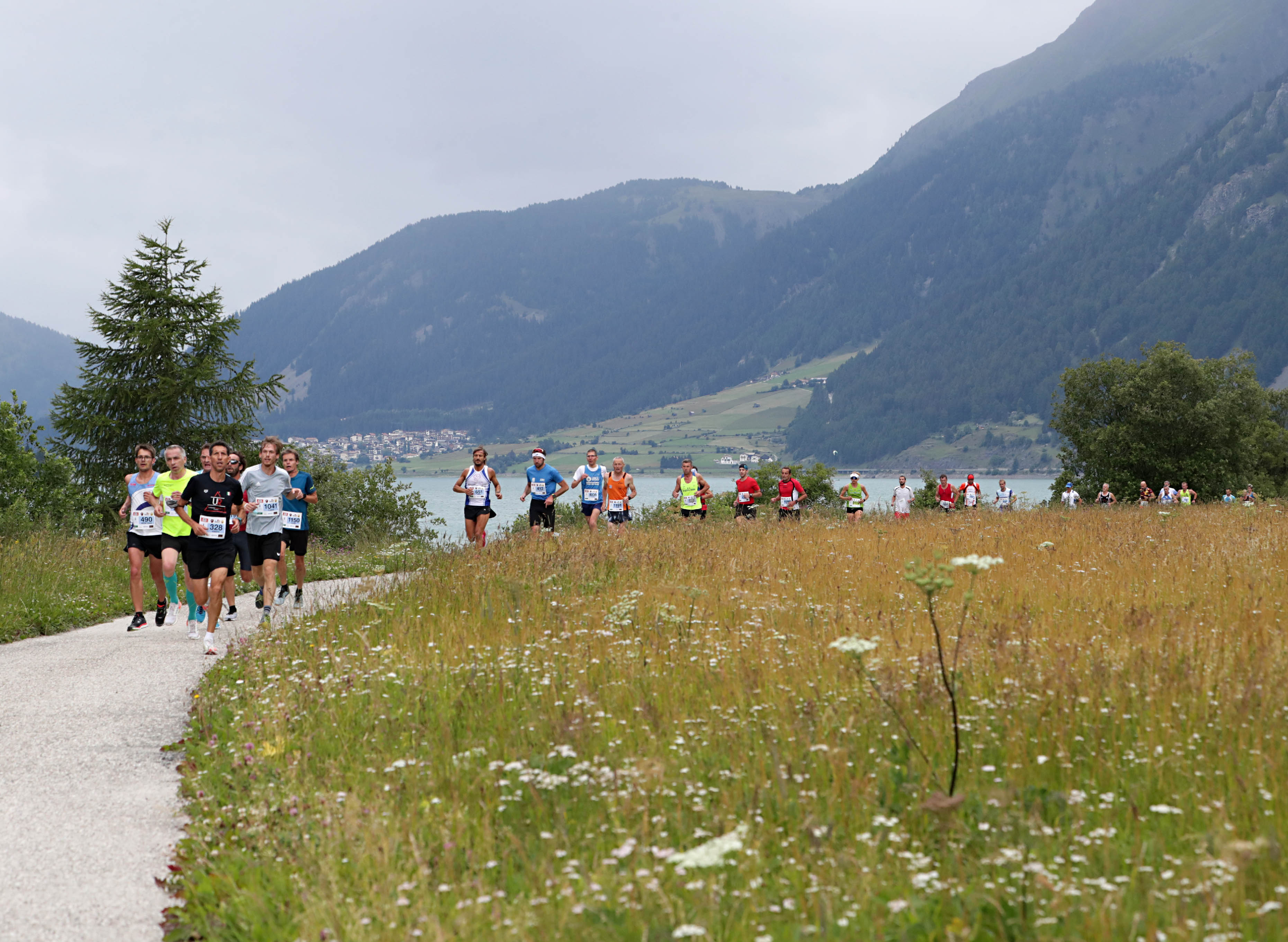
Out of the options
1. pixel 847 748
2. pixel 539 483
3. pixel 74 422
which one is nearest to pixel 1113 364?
pixel 539 483

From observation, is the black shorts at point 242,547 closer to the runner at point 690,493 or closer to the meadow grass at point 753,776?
the meadow grass at point 753,776

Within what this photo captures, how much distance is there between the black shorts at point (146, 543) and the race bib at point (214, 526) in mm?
1512

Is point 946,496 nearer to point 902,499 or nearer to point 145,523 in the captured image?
point 902,499

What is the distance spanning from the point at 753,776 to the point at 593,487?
15.2m

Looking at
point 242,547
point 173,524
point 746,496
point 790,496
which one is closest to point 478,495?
point 242,547

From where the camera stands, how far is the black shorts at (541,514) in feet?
58.4

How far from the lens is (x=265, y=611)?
34.2ft

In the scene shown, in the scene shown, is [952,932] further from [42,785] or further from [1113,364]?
[1113,364]

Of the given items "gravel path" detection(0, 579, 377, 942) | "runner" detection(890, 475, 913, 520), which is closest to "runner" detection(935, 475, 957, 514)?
"runner" detection(890, 475, 913, 520)

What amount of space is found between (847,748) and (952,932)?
62.9 inches

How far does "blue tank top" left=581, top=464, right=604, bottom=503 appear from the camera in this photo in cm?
1938

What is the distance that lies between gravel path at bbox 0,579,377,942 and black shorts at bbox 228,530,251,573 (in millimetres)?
1192

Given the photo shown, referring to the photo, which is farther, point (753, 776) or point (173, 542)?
point (173, 542)

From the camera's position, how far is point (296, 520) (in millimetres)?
12602
